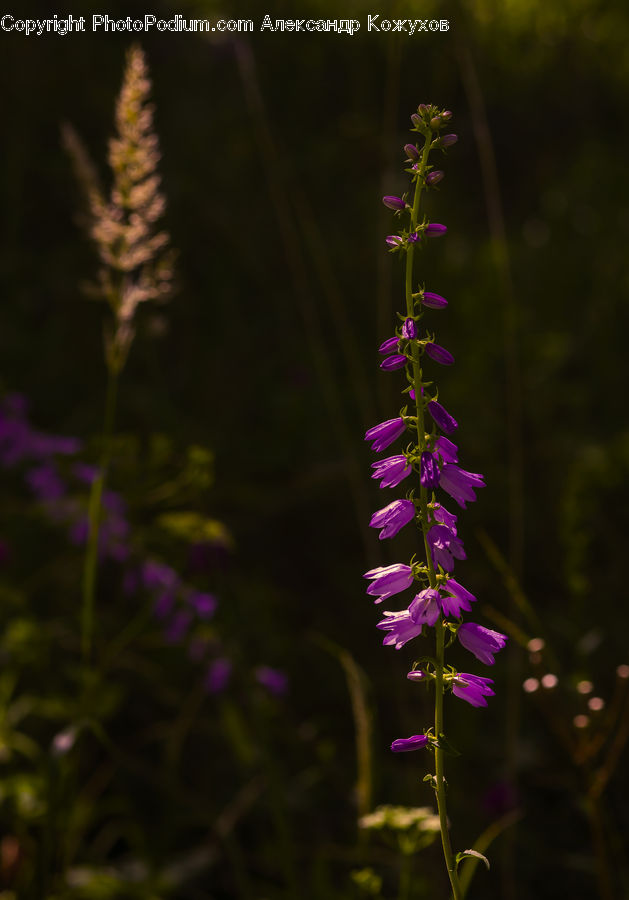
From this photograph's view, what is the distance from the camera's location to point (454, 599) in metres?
0.80

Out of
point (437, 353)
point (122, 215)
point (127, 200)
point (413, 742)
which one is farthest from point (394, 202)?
point (122, 215)

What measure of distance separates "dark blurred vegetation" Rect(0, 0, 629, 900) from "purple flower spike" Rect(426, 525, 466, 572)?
2.25ft

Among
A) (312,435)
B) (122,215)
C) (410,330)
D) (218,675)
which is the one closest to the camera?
(410,330)

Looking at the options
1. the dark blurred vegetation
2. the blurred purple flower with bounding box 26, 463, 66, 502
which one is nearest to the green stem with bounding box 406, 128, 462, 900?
the dark blurred vegetation

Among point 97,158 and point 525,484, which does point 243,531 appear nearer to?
point 525,484

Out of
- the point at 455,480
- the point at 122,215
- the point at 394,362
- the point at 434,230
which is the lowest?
the point at 455,480

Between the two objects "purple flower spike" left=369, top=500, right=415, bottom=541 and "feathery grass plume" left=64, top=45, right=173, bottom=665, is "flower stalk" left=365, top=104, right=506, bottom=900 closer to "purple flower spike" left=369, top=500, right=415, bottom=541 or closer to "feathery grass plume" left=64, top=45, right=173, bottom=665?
"purple flower spike" left=369, top=500, right=415, bottom=541

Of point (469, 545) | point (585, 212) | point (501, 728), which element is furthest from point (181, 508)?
point (585, 212)

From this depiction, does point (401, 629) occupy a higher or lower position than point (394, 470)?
lower

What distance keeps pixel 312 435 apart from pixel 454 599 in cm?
328

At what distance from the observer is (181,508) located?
348 centimetres

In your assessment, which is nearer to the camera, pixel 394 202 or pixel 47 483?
pixel 394 202

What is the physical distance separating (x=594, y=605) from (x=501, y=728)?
0.59 meters

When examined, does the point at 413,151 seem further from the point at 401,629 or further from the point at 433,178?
the point at 401,629
